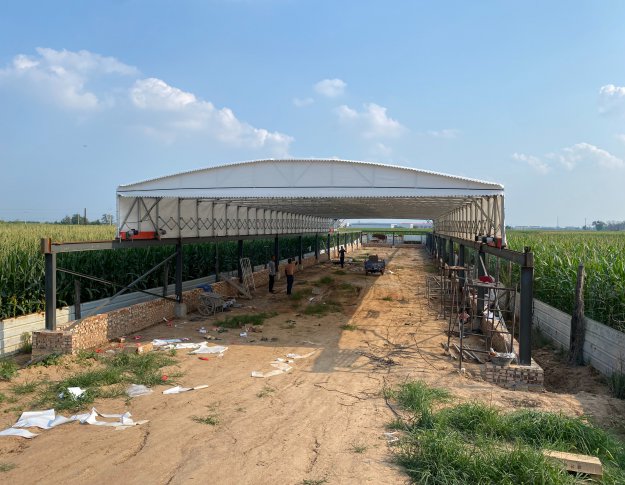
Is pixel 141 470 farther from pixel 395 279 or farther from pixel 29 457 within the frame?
pixel 395 279

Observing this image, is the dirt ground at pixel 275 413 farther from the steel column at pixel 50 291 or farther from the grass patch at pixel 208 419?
the steel column at pixel 50 291

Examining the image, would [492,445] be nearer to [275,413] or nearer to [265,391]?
[275,413]

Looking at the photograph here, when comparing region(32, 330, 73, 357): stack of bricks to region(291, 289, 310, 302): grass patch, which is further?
region(291, 289, 310, 302): grass patch

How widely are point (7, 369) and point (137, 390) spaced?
9.52 ft

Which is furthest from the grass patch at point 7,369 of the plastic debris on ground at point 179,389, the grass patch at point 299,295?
the grass patch at point 299,295

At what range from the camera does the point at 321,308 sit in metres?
17.3

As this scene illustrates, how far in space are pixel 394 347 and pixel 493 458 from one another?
676 cm

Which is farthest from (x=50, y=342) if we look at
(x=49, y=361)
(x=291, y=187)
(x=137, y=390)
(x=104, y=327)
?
(x=291, y=187)

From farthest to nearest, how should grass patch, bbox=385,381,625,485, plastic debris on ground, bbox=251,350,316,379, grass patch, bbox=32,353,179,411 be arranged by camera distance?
plastic debris on ground, bbox=251,350,316,379
grass patch, bbox=32,353,179,411
grass patch, bbox=385,381,625,485

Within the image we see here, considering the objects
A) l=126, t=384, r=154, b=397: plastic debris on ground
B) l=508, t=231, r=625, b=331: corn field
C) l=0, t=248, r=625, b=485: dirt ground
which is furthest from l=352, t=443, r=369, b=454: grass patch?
l=508, t=231, r=625, b=331: corn field

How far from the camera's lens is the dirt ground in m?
5.38

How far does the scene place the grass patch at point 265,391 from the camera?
802 centimetres

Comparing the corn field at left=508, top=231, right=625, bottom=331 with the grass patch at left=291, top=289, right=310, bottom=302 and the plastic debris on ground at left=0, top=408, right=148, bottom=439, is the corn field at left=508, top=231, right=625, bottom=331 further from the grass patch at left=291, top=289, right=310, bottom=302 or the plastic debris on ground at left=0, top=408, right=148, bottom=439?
the plastic debris on ground at left=0, top=408, right=148, bottom=439

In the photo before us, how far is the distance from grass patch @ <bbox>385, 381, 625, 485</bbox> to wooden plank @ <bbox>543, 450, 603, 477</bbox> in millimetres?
125
